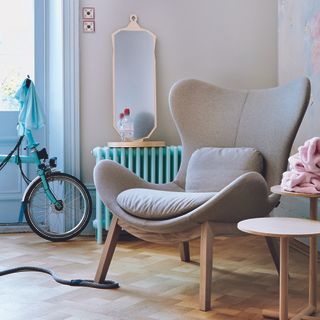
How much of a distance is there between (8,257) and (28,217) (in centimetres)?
50

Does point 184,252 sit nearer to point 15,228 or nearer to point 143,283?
point 143,283

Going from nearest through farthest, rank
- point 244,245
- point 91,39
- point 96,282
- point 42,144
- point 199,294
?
point 199,294 → point 96,282 → point 244,245 → point 91,39 → point 42,144

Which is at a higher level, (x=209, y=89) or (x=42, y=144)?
(x=209, y=89)

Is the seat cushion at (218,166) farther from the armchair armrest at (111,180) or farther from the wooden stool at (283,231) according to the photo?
the wooden stool at (283,231)

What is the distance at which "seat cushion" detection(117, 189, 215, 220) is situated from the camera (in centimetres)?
242

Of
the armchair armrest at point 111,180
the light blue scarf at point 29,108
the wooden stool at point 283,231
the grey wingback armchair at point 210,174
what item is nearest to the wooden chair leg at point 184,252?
the grey wingback armchair at point 210,174

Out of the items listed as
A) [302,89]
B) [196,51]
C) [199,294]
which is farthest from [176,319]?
[196,51]

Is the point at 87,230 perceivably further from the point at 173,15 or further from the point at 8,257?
the point at 173,15

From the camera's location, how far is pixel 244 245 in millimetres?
3639

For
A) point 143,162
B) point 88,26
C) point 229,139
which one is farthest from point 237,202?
point 88,26

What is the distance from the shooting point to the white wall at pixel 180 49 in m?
3.99

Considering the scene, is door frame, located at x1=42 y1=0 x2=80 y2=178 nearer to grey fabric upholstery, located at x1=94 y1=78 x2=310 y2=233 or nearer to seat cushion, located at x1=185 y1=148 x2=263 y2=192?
grey fabric upholstery, located at x1=94 y1=78 x2=310 y2=233

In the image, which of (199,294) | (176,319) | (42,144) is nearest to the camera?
(176,319)

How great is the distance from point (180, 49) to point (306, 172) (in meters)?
2.16
